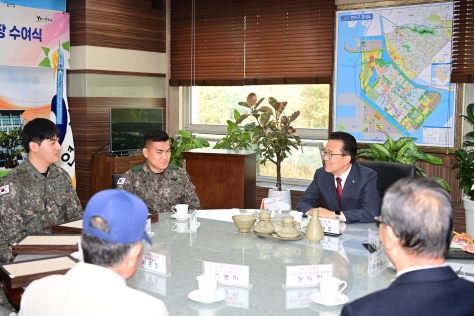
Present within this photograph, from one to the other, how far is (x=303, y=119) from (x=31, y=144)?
3776 mm

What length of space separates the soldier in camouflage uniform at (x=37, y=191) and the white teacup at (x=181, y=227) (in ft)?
2.37

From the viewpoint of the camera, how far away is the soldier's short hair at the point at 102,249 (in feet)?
4.80

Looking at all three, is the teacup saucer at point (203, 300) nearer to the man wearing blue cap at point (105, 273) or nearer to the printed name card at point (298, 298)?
the printed name card at point (298, 298)

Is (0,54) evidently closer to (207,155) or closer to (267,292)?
(207,155)

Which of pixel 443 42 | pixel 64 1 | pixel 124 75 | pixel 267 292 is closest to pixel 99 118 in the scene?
pixel 124 75

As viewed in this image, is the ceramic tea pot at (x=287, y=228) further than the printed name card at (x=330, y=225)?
No

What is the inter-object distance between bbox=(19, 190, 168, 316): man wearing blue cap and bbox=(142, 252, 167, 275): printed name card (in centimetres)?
78

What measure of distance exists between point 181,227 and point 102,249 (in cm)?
163

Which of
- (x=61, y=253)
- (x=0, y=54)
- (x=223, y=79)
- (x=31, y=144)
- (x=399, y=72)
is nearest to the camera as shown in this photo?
(x=61, y=253)

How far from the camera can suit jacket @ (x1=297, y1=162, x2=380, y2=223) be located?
3572 millimetres

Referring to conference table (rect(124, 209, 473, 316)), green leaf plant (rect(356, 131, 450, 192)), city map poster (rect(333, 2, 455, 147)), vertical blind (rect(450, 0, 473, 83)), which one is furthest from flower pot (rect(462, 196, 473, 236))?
conference table (rect(124, 209, 473, 316))

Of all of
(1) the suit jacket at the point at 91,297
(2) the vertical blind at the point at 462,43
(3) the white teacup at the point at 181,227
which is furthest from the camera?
(2) the vertical blind at the point at 462,43

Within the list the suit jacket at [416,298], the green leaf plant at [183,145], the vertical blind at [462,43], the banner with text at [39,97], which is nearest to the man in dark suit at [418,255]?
the suit jacket at [416,298]

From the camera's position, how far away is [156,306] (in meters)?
1.45
